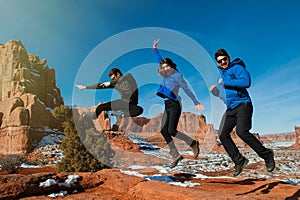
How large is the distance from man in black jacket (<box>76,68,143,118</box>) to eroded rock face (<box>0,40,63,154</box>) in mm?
29222

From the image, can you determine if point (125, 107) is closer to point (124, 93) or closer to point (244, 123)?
point (124, 93)

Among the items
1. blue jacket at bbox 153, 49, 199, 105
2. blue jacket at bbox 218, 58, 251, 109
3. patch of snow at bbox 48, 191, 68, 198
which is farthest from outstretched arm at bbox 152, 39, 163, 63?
patch of snow at bbox 48, 191, 68, 198

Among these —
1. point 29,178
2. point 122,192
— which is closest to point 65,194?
point 29,178

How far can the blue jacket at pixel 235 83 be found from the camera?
362 cm

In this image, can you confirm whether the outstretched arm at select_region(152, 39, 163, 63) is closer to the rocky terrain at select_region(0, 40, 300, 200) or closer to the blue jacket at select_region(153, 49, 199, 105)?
the blue jacket at select_region(153, 49, 199, 105)

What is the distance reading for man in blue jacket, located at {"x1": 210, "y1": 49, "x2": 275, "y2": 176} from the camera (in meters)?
3.68

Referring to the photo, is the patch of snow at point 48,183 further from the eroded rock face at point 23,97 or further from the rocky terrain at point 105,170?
the eroded rock face at point 23,97

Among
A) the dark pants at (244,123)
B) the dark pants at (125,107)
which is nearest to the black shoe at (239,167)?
the dark pants at (244,123)

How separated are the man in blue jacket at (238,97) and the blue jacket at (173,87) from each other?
2.86ft

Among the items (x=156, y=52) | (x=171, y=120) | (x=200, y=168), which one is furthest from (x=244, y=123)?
(x=200, y=168)

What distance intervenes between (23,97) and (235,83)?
133 ft

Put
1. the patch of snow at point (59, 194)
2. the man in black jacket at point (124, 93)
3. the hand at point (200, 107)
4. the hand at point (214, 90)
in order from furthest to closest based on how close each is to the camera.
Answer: the patch of snow at point (59, 194)
the man in black jacket at point (124, 93)
the hand at point (200, 107)
the hand at point (214, 90)

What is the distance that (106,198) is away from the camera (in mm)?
5398

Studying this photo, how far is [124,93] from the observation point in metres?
5.26
